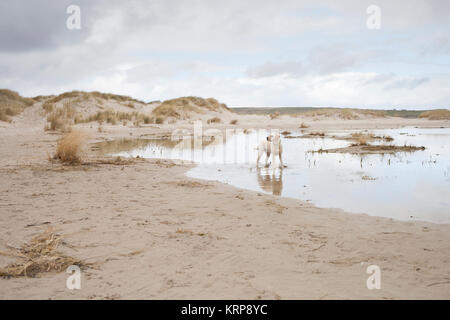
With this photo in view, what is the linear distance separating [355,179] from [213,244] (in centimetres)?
528

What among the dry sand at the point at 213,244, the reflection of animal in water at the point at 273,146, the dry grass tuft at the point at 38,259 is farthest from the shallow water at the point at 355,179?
the dry grass tuft at the point at 38,259

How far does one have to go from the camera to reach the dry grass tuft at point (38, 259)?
125 inches

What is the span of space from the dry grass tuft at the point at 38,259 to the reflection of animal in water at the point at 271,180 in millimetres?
4184

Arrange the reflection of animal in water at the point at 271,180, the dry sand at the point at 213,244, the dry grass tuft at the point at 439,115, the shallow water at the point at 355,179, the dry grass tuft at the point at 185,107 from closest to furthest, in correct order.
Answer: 1. the dry sand at the point at 213,244
2. the shallow water at the point at 355,179
3. the reflection of animal in water at the point at 271,180
4. the dry grass tuft at the point at 185,107
5. the dry grass tuft at the point at 439,115

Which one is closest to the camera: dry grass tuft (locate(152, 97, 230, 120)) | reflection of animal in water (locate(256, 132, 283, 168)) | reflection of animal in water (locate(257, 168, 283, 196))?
reflection of animal in water (locate(257, 168, 283, 196))

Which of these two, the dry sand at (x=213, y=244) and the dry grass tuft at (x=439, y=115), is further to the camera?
the dry grass tuft at (x=439, y=115)

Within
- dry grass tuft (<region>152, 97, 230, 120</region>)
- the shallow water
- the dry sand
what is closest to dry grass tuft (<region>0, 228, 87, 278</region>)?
the dry sand

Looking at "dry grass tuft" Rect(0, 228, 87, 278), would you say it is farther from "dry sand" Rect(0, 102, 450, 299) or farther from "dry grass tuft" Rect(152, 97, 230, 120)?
"dry grass tuft" Rect(152, 97, 230, 120)

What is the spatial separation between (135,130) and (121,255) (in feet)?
74.1

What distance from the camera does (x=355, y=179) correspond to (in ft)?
26.5

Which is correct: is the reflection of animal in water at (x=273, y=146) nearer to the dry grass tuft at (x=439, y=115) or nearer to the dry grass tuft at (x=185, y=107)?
the dry grass tuft at (x=185, y=107)

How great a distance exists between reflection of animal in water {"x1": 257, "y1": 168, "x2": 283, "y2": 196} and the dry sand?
0.70 m

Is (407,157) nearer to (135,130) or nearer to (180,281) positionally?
(180,281)

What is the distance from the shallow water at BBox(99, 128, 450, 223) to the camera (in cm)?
581
